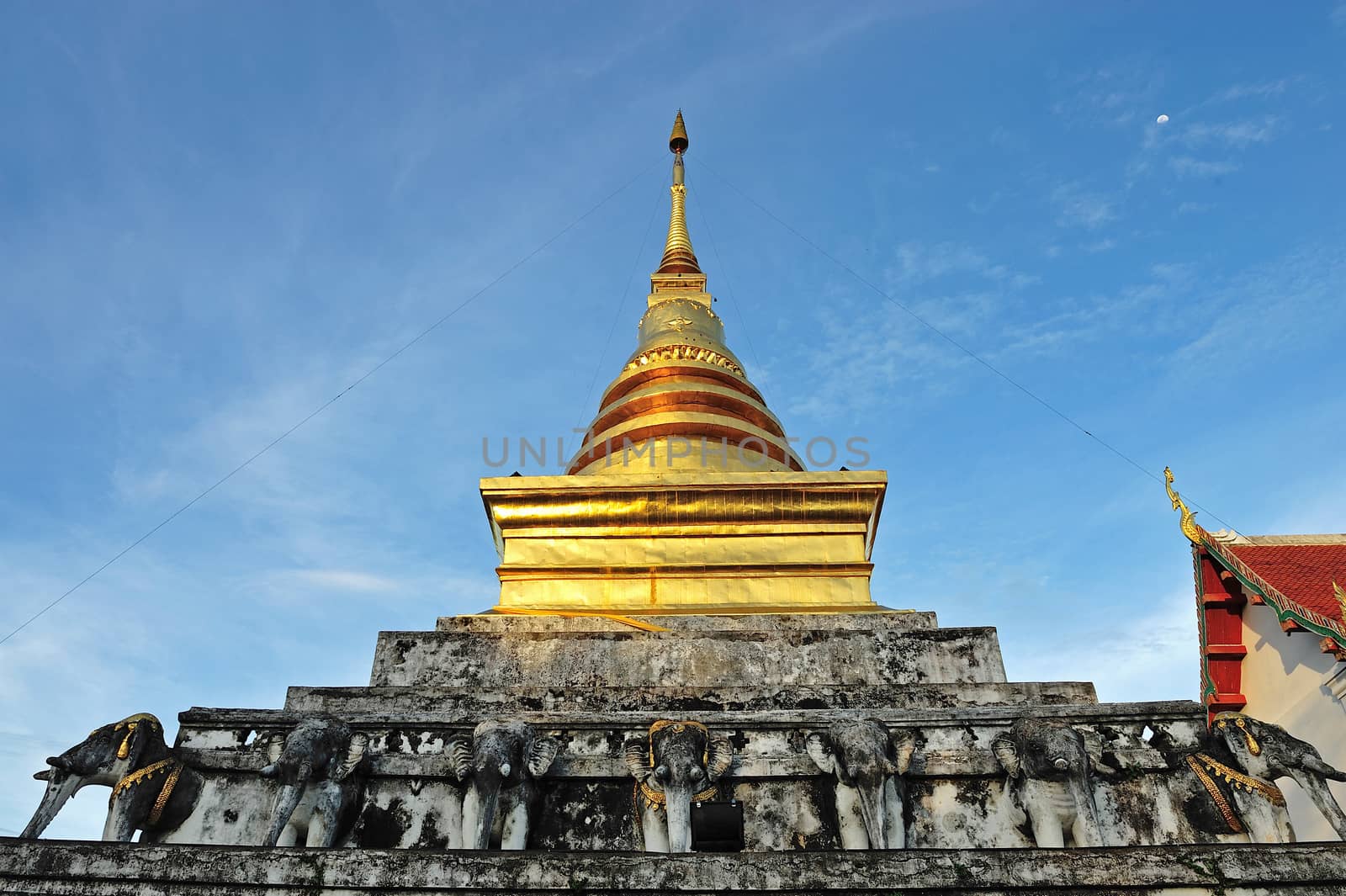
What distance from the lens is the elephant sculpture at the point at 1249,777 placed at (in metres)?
6.54

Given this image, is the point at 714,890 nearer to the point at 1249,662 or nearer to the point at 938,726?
the point at 938,726

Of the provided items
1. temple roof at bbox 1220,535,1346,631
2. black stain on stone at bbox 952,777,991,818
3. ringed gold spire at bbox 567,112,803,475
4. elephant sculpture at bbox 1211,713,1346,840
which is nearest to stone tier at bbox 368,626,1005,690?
black stain on stone at bbox 952,777,991,818

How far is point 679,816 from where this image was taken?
21.2 ft

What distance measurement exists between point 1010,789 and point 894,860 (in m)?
2.27

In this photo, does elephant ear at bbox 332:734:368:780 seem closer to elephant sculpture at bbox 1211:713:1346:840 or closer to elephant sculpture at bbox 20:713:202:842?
elephant sculpture at bbox 20:713:202:842

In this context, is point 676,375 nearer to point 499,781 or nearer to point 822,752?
point 822,752

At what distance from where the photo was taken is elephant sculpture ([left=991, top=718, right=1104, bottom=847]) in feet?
21.8

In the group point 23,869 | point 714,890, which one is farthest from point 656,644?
point 23,869

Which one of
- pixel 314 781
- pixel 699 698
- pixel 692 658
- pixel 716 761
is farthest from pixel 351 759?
pixel 692 658

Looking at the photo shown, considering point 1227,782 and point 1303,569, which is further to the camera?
point 1303,569

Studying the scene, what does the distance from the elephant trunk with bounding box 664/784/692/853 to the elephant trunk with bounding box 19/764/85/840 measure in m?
4.24

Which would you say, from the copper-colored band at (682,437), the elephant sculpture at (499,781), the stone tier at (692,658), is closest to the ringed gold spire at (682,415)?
the copper-colored band at (682,437)

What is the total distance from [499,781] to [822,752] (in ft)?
7.94

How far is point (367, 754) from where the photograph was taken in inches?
295
